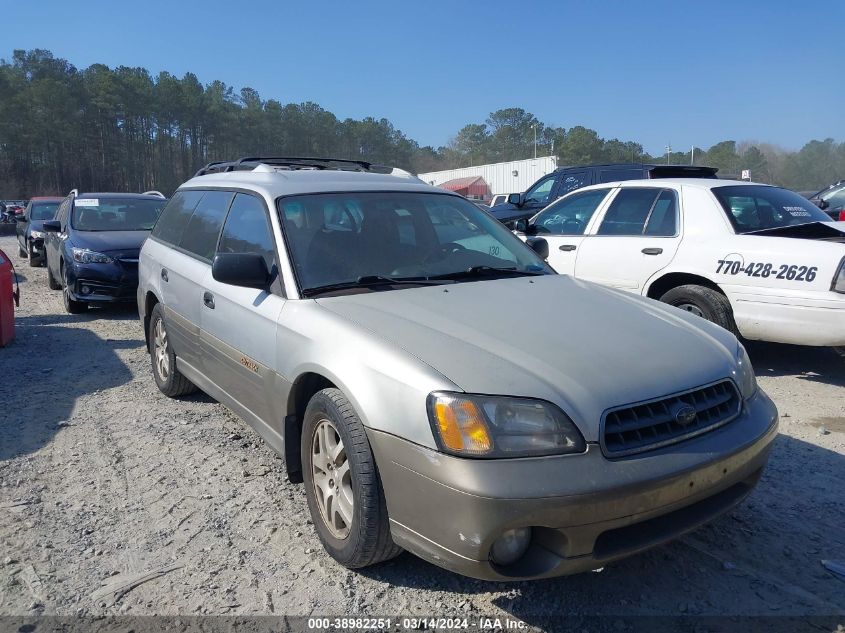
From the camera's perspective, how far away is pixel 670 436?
244 cm

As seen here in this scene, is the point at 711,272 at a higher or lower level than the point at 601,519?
higher

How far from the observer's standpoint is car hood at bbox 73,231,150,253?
8836 millimetres

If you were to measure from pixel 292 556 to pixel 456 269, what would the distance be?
5.57 ft

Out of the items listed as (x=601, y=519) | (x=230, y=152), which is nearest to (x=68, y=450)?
(x=601, y=519)

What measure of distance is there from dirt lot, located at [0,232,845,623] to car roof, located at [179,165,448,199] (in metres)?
1.66

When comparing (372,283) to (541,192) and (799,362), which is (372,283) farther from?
(541,192)

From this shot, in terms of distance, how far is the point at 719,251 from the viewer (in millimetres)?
5680

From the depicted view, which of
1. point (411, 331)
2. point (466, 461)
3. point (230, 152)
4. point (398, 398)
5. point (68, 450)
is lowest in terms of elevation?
point (68, 450)

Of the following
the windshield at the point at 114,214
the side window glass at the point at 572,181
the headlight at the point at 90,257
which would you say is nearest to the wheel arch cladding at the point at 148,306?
the headlight at the point at 90,257

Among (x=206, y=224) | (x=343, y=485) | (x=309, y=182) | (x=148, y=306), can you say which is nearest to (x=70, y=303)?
(x=148, y=306)

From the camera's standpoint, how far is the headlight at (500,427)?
228cm

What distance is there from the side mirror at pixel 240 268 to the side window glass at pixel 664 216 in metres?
4.21

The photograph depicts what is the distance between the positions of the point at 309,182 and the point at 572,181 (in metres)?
8.37

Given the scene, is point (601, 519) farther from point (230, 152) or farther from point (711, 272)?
point (230, 152)
